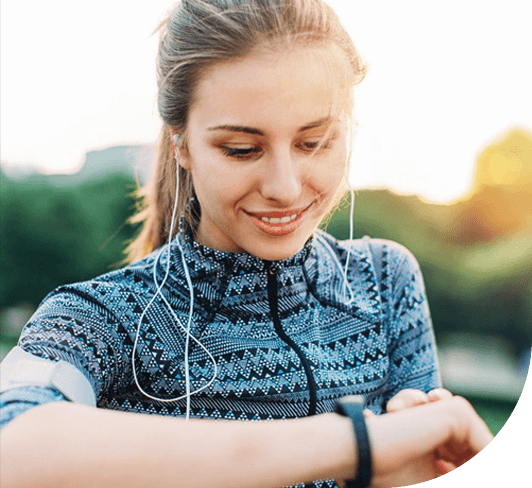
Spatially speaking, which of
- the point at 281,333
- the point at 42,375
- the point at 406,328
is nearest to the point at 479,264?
the point at 406,328

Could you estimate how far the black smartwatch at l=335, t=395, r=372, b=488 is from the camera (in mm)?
815

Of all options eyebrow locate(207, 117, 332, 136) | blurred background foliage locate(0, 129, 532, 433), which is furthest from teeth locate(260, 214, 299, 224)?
blurred background foliage locate(0, 129, 532, 433)

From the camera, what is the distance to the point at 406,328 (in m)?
1.59

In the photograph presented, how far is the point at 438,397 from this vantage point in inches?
39.6

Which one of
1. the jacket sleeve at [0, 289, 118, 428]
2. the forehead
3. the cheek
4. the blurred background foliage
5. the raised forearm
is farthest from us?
the blurred background foliage

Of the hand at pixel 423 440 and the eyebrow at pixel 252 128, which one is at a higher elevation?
the eyebrow at pixel 252 128

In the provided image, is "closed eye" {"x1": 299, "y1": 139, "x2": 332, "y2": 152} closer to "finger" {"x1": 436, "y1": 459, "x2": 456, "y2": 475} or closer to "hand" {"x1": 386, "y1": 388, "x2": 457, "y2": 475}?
"hand" {"x1": 386, "y1": 388, "x2": 457, "y2": 475}

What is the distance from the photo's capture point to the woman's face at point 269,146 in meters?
1.20

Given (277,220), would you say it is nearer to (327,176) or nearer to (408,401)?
(327,176)

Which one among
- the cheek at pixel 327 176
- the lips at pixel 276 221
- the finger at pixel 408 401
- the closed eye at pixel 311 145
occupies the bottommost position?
the finger at pixel 408 401

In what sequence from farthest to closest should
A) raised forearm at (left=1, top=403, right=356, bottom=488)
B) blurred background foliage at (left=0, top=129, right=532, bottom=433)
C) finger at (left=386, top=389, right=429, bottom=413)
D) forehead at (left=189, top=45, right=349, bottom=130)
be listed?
blurred background foliage at (left=0, top=129, right=532, bottom=433), forehead at (left=189, top=45, right=349, bottom=130), finger at (left=386, top=389, right=429, bottom=413), raised forearm at (left=1, top=403, right=356, bottom=488)

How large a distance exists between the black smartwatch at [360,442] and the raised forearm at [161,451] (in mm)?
13

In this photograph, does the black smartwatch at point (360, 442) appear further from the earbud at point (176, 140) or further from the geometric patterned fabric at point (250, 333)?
the earbud at point (176, 140)

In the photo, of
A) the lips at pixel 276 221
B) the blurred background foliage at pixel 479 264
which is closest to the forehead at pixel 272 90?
the lips at pixel 276 221
